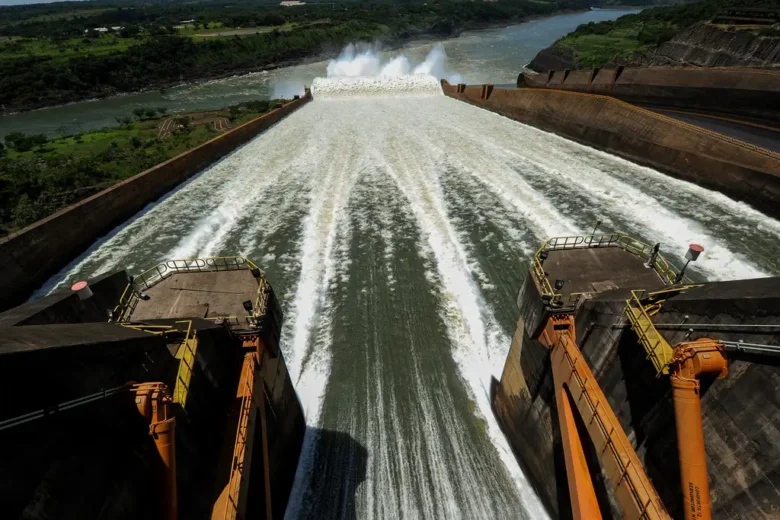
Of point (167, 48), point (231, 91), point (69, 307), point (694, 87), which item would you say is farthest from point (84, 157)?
point (167, 48)

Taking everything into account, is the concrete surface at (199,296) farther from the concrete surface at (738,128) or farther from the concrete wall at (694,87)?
the concrete wall at (694,87)

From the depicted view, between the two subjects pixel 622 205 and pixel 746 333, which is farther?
pixel 622 205

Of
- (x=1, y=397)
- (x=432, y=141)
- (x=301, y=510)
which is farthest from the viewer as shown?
(x=432, y=141)

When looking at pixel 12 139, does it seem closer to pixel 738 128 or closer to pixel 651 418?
pixel 651 418

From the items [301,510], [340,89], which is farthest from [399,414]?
[340,89]

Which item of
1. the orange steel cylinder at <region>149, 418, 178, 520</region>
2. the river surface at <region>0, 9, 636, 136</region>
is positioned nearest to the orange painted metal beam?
the orange steel cylinder at <region>149, 418, 178, 520</region>

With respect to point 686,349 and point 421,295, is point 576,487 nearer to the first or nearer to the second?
point 686,349
